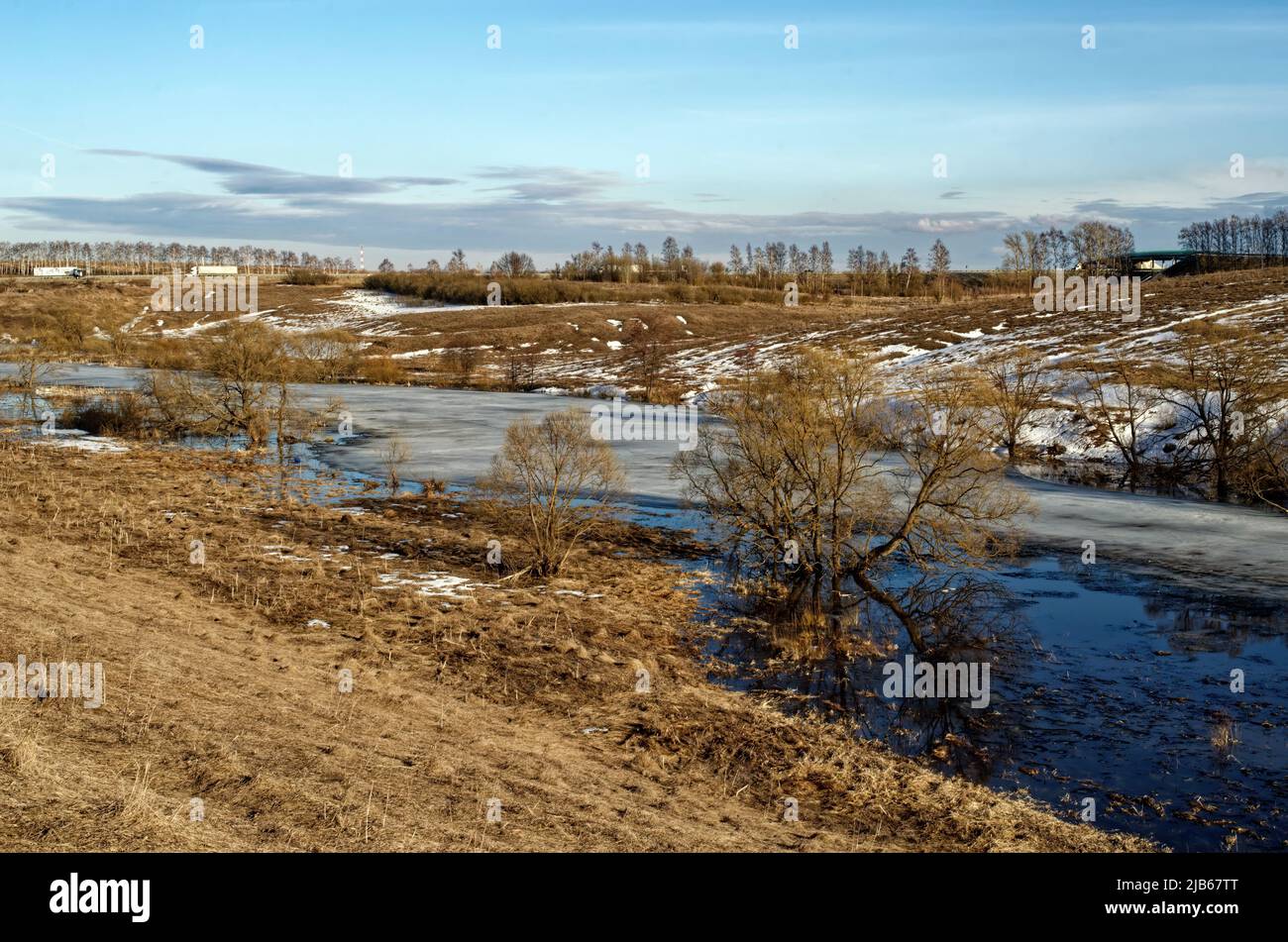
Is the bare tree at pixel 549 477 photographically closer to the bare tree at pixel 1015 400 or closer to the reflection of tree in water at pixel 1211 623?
the reflection of tree in water at pixel 1211 623

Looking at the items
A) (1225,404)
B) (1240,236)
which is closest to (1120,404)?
(1225,404)

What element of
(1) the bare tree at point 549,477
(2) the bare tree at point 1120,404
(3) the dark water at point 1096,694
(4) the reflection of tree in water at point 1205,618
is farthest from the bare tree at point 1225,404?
(1) the bare tree at point 549,477

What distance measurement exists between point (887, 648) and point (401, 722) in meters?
7.95

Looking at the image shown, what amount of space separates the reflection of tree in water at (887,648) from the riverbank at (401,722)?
33.3 inches

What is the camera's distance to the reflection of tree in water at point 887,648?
1282 centimetres

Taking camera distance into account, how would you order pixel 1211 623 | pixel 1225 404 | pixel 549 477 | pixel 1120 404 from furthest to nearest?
1. pixel 1120 404
2. pixel 1225 404
3. pixel 549 477
4. pixel 1211 623

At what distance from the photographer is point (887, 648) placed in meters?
16.1

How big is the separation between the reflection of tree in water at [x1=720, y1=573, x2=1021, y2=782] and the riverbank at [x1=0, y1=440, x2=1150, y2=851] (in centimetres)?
85

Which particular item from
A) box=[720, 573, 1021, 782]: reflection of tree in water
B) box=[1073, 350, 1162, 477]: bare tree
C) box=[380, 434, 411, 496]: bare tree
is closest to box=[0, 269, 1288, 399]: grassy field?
box=[1073, 350, 1162, 477]: bare tree

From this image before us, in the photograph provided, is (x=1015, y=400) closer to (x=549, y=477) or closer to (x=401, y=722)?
(x=549, y=477)

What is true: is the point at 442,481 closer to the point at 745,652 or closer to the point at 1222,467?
the point at 745,652

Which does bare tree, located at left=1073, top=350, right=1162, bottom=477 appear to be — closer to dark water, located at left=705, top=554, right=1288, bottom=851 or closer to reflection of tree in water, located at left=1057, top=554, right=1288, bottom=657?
reflection of tree in water, located at left=1057, top=554, right=1288, bottom=657

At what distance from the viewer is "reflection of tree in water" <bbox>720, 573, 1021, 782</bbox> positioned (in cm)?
1282
